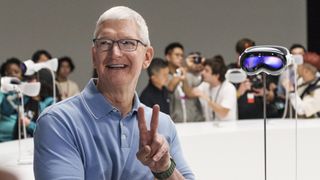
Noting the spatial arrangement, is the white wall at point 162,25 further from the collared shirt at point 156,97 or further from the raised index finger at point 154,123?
the raised index finger at point 154,123

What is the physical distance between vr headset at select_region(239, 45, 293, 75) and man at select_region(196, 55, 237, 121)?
2466 millimetres

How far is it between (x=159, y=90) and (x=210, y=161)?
4.04 ft

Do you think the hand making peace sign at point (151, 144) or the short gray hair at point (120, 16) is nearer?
the hand making peace sign at point (151, 144)

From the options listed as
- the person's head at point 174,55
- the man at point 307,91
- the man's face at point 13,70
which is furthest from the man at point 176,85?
the man's face at point 13,70

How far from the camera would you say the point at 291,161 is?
3.50 meters

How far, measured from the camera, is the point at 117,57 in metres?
1.51

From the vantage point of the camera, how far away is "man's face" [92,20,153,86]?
1.51 metres

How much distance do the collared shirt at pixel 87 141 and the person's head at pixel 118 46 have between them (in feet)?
0.30

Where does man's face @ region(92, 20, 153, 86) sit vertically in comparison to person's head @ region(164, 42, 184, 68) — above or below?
above

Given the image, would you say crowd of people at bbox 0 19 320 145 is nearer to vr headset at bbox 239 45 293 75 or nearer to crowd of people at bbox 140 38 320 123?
crowd of people at bbox 140 38 320 123

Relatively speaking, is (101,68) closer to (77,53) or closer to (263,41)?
(77,53)

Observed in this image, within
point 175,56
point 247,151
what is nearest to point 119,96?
point 247,151

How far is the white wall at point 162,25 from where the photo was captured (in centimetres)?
739

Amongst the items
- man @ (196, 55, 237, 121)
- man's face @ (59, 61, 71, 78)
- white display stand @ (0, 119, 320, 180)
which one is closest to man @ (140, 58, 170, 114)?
man @ (196, 55, 237, 121)
